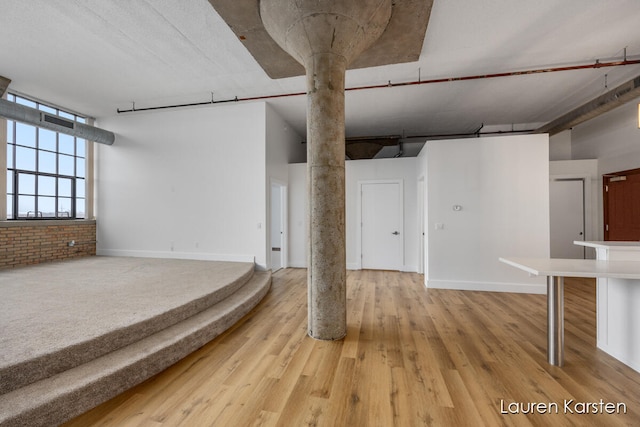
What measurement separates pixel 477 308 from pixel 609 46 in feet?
12.8

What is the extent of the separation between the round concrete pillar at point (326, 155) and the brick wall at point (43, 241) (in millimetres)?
6021

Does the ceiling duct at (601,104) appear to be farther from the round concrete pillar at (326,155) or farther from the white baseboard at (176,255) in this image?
the white baseboard at (176,255)

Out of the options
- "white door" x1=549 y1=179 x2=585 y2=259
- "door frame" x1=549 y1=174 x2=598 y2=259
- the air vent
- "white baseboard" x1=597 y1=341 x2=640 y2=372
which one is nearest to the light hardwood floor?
"white baseboard" x1=597 y1=341 x2=640 y2=372

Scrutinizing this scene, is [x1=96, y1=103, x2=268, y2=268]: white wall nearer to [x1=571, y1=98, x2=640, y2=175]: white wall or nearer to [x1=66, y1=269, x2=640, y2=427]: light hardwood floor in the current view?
[x1=66, y1=269, x2=640, y2=427]: light hardwood floor

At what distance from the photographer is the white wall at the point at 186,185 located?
18.2 feet

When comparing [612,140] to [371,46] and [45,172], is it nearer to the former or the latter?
[371,46]

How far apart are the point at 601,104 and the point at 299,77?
499 centimetres

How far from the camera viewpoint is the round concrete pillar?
2.82 metres

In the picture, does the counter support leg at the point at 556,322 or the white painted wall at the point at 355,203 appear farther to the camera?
the white painted wall at the point at 355,203

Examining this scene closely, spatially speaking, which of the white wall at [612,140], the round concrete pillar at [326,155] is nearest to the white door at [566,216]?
the white wall at [612,140]

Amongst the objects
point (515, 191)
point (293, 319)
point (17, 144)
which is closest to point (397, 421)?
point (293, 319)

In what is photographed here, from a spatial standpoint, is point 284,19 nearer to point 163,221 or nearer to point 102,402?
point 102,402

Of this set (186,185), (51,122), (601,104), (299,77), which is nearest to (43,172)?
(51,122)

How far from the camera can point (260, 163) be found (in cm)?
550
